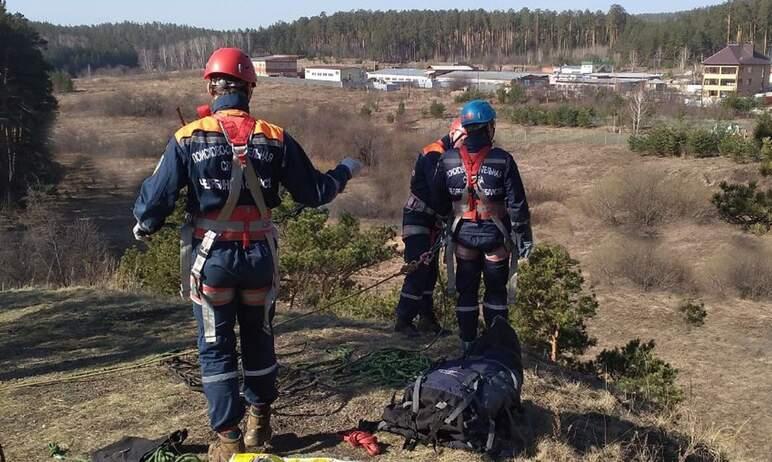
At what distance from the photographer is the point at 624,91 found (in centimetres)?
7456

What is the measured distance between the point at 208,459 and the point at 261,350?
27.1 inches

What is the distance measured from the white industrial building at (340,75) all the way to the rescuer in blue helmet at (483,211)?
83.0 meters

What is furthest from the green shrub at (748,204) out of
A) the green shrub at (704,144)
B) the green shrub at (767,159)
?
the green shrub at (704,144)

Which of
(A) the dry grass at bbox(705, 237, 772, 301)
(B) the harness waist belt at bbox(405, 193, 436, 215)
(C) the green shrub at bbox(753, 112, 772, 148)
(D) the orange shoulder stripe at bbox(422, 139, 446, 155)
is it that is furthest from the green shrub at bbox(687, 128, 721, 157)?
(D) the orange shoulder stripe at bbox(422, 139, 446, 155)

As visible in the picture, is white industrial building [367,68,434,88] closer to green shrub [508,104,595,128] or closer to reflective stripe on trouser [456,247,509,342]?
green shrub [508,104,595,128]

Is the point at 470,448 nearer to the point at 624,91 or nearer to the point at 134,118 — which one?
the point at 134,118

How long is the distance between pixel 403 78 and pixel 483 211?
93962 millimetres

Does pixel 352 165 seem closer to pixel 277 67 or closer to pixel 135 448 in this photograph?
pixel 135 448

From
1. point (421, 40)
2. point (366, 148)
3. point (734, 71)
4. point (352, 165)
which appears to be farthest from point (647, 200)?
point (421, 40)

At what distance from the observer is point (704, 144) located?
39.9 m

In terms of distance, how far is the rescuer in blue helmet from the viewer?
521 centimetres

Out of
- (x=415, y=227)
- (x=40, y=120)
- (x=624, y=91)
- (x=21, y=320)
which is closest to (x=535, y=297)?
(x=415, y=227)

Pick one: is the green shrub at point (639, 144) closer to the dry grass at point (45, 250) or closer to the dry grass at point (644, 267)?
the dry grass at point (644, 267)

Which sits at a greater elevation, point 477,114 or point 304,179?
point 477,114
